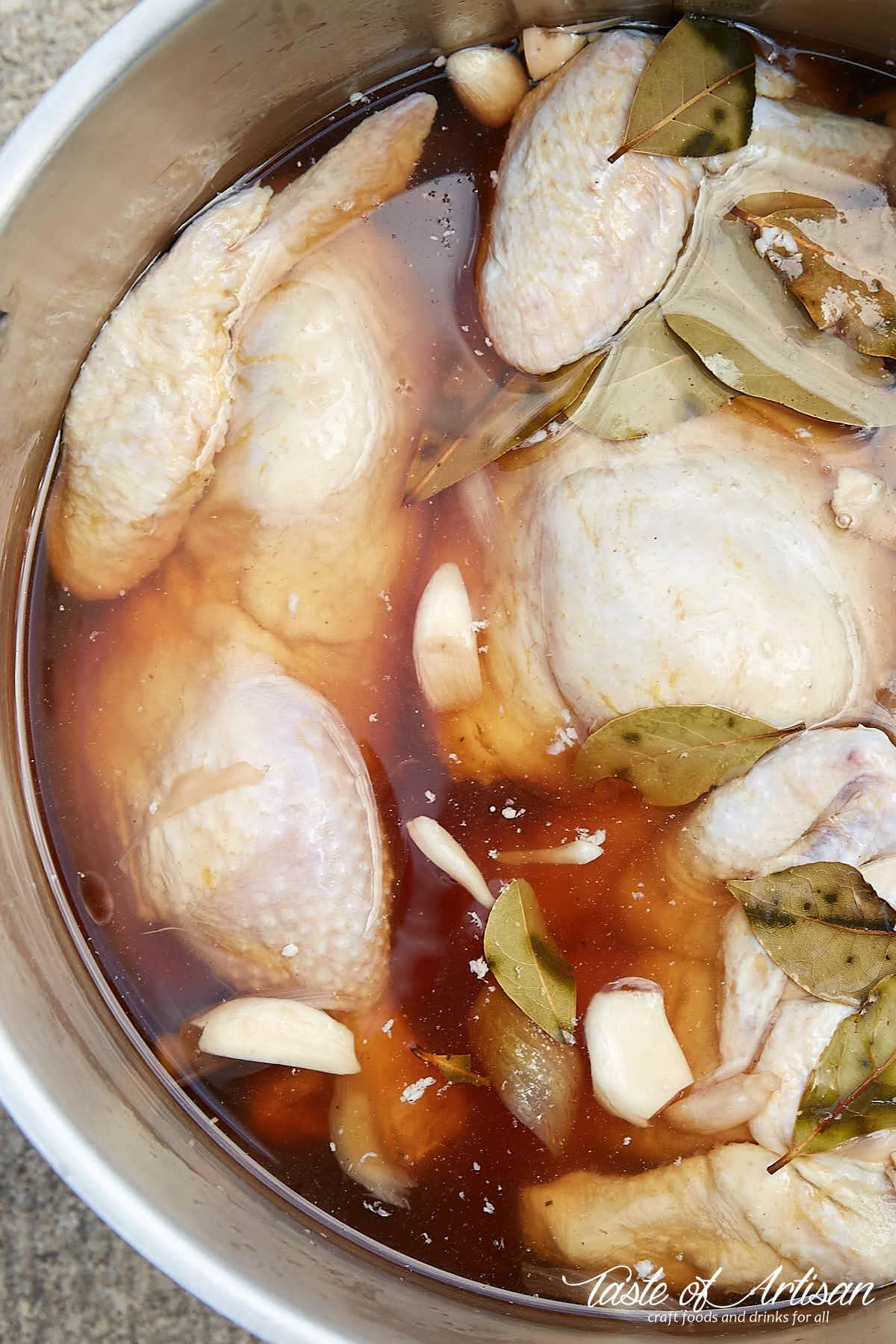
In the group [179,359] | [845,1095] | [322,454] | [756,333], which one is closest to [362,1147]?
[845,1095]

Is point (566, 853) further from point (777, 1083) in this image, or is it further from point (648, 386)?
point (648, 386)

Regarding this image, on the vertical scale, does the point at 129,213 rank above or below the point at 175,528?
above

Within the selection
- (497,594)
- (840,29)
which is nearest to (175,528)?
(497,594)

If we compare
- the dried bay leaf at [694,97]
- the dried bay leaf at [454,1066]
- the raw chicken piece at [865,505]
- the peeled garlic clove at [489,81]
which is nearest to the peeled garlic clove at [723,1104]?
the dried bay leaf at [454,1066]

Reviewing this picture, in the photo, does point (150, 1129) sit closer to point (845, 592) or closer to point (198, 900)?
point (198, 900)

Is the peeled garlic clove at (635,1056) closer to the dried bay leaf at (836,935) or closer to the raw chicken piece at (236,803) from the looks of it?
the dried bay leaf at (836,935)

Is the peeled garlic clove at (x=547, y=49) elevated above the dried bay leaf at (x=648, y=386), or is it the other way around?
the peeled garlic clove at (x=547, y=49)
